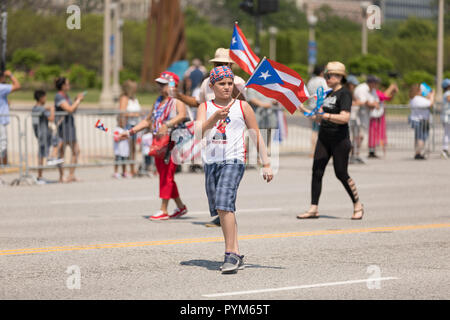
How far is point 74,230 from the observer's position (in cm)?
1095

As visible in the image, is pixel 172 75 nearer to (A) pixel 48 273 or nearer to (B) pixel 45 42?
(A) pixel 48 273

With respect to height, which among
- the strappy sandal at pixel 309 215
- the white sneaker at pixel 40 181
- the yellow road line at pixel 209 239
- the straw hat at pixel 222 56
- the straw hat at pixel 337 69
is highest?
the straw hat at pixel 222 56

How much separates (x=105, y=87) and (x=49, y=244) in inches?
1260

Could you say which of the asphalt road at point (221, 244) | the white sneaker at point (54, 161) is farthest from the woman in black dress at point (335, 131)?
→ the white sneaker at point (54, 161)

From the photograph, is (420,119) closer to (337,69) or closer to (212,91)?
(337,69)

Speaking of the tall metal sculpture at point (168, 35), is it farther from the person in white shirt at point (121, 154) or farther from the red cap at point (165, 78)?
the red cap at point (165, 78)

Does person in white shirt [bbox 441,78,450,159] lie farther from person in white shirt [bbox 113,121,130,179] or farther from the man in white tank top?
the man in white tank top

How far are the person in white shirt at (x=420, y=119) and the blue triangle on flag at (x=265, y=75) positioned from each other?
13443mm

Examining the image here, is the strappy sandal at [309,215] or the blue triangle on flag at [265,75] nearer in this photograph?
the blue triangle on flag at [265,75]

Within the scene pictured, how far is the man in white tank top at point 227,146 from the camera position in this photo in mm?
8141

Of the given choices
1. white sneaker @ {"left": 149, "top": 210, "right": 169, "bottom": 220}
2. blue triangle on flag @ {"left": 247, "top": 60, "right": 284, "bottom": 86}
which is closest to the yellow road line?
white sneaker @ {"left": 149, "top": 210, "right": 169, "bottom": 220}

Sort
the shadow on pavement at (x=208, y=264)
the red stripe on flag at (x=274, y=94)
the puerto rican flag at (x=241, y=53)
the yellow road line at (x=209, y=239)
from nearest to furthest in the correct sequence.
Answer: the shadow on pavement at (x=208, y=264), the red stripe on flag at (x=274, y=94), the yellow road line at (x=209, y=239), the puerto rican flag at (x=241, y=53)

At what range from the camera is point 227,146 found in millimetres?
8266
